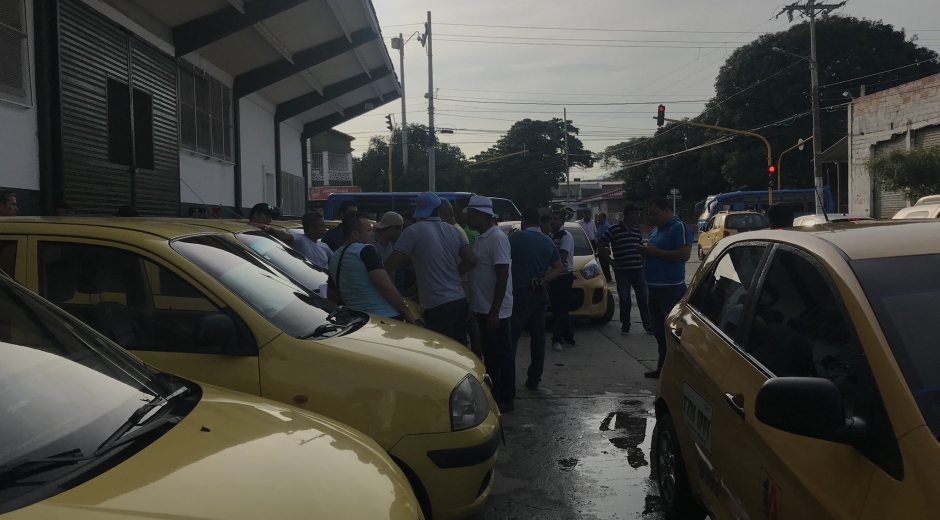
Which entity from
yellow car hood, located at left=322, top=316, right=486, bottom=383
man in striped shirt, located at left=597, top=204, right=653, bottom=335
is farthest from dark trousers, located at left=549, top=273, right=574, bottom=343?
yellow car hood, located at left=322, top=316, right=486, bottom=383

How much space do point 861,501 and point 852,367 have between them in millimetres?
474

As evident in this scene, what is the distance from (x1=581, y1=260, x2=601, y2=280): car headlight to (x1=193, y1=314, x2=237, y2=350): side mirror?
7780 mm

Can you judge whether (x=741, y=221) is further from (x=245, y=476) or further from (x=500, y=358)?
(x=245, y=476)

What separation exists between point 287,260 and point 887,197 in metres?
26.8

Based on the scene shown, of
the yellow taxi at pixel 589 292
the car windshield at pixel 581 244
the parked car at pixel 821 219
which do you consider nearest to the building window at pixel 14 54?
the yellow taxi at pixel 589 292

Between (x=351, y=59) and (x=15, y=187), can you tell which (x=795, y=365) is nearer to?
(x=15, y=187)

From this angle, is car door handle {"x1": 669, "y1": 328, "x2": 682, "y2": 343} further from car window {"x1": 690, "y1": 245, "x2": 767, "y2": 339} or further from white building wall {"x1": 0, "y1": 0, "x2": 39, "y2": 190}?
white building wall {"x1": 0, "y1": 0, "x2": 39, "y2": 190}

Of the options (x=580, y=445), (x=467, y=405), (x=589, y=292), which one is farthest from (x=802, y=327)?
(x=589, y=292)

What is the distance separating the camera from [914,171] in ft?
71.1

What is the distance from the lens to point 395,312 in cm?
528

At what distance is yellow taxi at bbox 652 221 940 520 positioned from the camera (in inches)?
79.5

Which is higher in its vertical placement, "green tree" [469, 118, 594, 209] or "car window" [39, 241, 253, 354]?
"green tree" [469, 118, 594, 209]

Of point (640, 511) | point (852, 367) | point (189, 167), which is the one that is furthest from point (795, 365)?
point (189, 167)

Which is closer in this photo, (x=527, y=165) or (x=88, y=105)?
(x=88, y=105)
